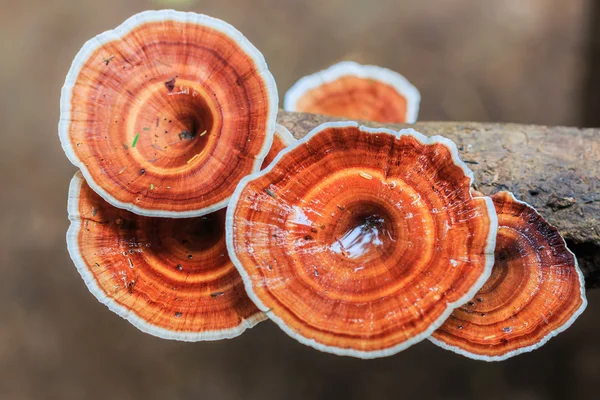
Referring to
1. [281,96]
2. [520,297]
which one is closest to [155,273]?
[520,297]

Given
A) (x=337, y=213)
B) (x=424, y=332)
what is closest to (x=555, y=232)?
(x=424, y=332)

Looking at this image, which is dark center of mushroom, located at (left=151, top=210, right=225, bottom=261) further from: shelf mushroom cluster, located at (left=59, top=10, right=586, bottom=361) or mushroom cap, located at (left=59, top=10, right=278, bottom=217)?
mushroom cap, located at (left=59, top=10, right=278, bottom=217)

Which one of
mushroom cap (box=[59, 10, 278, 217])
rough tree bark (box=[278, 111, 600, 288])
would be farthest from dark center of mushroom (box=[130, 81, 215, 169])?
rough tree bark (box=[278, 111, 600, 288])

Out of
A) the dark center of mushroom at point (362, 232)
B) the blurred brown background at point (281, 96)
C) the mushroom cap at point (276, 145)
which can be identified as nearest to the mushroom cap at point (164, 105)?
the mushroom cap at point (276, 145)

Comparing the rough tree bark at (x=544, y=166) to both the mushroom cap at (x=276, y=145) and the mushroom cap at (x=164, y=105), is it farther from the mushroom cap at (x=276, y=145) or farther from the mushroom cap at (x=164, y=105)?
the mushroom cap at (x=164, y=105)

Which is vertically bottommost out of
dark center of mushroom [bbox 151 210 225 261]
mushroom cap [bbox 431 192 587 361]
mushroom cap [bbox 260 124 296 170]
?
mushroom cap [bbox 431 192 587 361]

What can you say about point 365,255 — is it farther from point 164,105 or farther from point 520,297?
point 164,105

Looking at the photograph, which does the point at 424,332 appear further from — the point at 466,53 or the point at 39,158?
the point at 39,158
